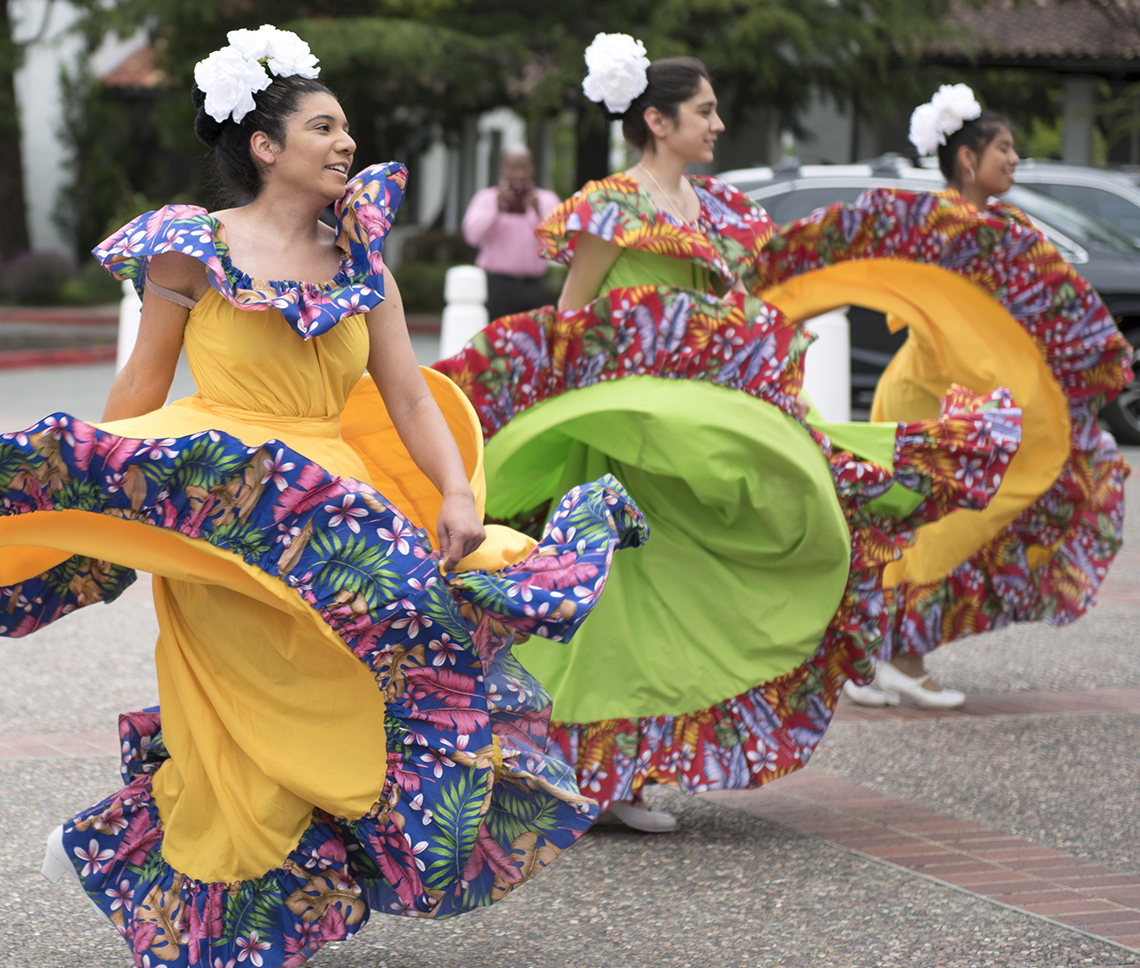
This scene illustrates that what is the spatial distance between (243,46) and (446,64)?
20.2m

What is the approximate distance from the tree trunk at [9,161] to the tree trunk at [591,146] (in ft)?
30.2

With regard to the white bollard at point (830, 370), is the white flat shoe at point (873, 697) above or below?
below

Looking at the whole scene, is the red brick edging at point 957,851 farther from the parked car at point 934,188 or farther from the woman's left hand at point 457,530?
the parked car at point 934,188

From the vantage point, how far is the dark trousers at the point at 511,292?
1201 centimetres

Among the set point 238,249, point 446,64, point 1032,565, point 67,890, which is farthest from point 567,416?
point 446,64

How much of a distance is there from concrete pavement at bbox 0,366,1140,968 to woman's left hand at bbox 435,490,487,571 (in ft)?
3.03

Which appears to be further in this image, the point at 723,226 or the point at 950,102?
the point at 950,102

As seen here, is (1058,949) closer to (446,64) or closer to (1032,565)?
(1032,565)

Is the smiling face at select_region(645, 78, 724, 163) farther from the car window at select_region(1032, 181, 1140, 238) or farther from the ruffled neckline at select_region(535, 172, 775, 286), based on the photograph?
the car window at select_region(1032, 181, 1140, 238)

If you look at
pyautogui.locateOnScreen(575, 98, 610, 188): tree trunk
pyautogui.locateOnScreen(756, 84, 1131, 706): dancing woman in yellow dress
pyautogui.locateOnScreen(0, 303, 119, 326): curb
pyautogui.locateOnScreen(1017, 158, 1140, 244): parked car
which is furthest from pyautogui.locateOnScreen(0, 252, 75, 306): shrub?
pyautogui.locateOnScreen(756, 84, 1131, 706): dancing woman in yellow dress

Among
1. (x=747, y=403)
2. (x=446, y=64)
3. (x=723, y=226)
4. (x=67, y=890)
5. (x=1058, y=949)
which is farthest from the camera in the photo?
(x=446, y=64)

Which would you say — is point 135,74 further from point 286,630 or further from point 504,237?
point 286,630

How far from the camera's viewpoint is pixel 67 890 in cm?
354

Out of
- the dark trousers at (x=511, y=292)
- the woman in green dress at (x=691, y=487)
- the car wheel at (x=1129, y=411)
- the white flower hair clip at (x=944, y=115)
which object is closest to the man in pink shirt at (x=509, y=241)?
the dark trousers at (x=511, y=292)
